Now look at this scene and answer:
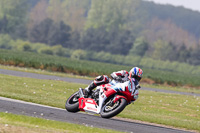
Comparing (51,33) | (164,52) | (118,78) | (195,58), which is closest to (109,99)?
(118,78)

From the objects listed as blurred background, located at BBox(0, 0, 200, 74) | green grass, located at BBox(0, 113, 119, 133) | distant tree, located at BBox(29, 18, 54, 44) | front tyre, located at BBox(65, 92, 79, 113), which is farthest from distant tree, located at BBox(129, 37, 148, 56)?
green grass, located at BBox(0, 113, 119, 133)

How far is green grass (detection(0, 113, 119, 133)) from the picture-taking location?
954cm

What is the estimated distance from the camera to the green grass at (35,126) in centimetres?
954

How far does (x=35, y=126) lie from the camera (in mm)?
10328

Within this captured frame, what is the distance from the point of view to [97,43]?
113 metres

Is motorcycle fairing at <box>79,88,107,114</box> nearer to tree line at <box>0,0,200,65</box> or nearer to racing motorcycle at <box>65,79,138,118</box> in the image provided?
racing motorcycle at <box>65,79,138,118</box>

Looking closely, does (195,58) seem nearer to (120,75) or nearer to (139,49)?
(139,49)

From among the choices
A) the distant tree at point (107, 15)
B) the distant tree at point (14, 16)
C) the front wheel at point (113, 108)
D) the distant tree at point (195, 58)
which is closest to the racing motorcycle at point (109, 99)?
the front wheel at point (113, 108)

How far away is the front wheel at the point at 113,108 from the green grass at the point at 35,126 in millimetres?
913

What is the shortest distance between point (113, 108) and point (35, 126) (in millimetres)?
2940

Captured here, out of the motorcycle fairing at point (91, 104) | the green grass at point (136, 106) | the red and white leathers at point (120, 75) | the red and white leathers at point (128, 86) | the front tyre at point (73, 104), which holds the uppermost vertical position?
the red and white leathers at point (120, 75)

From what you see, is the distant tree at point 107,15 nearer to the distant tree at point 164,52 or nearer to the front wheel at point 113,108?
the distant tree at point 164,52

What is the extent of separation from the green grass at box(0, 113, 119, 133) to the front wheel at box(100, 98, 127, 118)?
2.99 feet

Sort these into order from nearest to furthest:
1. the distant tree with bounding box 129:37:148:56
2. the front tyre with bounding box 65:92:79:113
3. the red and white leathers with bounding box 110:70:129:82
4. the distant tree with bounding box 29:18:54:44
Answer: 1. the red and white leathers with bounding box 110:70:129:82
2. the front tyre with bounding box 65:92:79:113
3. the distant tree with bounding box 29:18:54:44
4. the distant tree with bounding box 129:37:148:56
